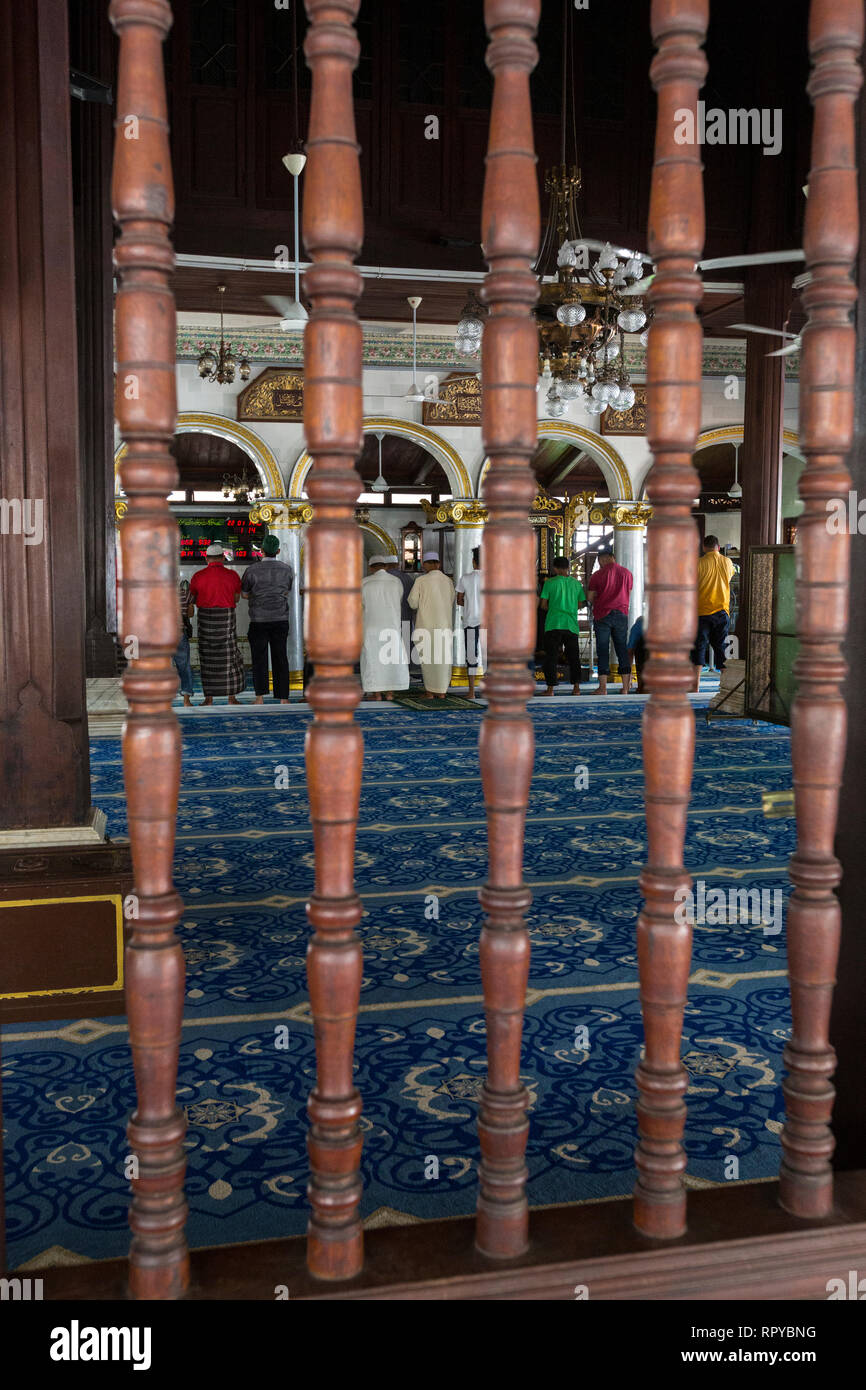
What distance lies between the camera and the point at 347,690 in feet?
3.18

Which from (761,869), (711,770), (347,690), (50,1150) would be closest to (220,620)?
(711,770)

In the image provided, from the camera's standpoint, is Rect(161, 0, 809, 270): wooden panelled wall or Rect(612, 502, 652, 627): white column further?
Rect(612, 502, 652, 627): white column

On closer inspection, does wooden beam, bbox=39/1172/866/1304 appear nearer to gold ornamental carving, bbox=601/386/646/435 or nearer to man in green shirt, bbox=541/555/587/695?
man in green shirt, bbox=541/555/587/695

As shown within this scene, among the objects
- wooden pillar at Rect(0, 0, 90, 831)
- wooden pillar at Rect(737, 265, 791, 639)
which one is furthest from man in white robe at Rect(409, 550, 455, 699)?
wooden pillar at Rect(0, 0, 90, 831)

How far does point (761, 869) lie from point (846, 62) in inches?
131

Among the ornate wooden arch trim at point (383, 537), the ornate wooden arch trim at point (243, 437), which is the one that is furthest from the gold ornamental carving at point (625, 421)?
the ornate wooden arch trim at point (383, 537)

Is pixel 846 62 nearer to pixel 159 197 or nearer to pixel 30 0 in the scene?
pixel 159 197

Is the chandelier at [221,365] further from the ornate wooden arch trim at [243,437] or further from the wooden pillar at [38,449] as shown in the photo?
the wooden pillar at [38,449]

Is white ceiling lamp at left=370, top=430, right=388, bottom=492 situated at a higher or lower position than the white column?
higher

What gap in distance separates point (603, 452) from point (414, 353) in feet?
9.06

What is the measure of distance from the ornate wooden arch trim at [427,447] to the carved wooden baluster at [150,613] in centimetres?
1165

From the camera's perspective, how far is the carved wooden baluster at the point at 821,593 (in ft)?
3.31

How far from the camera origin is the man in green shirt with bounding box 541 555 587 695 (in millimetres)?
10289

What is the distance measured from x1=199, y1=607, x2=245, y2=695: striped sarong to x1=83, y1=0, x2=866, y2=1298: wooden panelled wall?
336 inches
